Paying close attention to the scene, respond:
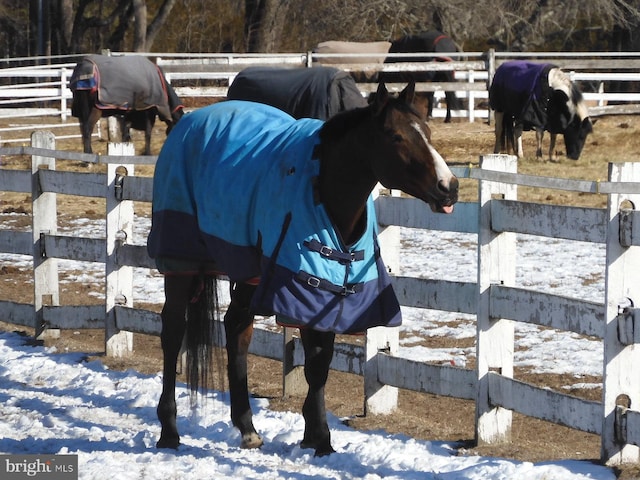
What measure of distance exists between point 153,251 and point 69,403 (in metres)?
1.33

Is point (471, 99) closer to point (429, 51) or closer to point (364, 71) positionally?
point (364, 71)

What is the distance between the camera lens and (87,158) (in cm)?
815

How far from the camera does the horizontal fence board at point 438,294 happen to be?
6.32m

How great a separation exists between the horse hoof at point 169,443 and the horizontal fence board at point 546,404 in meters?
1.60

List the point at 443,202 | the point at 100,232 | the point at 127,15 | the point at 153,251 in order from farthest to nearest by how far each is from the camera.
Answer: the point at 127,15 → the point at 100,232 → the point at 153,251 → the point at 443,202

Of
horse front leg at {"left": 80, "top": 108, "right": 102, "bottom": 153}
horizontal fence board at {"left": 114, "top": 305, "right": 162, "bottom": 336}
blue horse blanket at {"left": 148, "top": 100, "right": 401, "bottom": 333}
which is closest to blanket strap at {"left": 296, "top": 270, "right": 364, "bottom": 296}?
blue horse blanket at {"left": 148, "top": 100, "right": 401, "bottom": 333}

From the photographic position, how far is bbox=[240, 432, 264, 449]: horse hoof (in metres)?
5.98

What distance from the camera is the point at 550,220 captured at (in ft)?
18.9

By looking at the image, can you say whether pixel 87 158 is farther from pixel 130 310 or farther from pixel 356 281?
pixel 356 281

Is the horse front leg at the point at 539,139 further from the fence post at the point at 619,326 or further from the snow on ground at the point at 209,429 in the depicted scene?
the fence post at the point at 619,326

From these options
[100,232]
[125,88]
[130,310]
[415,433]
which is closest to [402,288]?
[415,433]

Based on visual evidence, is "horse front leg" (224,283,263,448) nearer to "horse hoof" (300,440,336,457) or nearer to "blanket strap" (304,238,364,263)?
"horse hoof" (300,440,336,457)

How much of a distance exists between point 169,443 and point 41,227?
10.5 feet

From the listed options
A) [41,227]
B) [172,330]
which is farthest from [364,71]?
[172,330]
